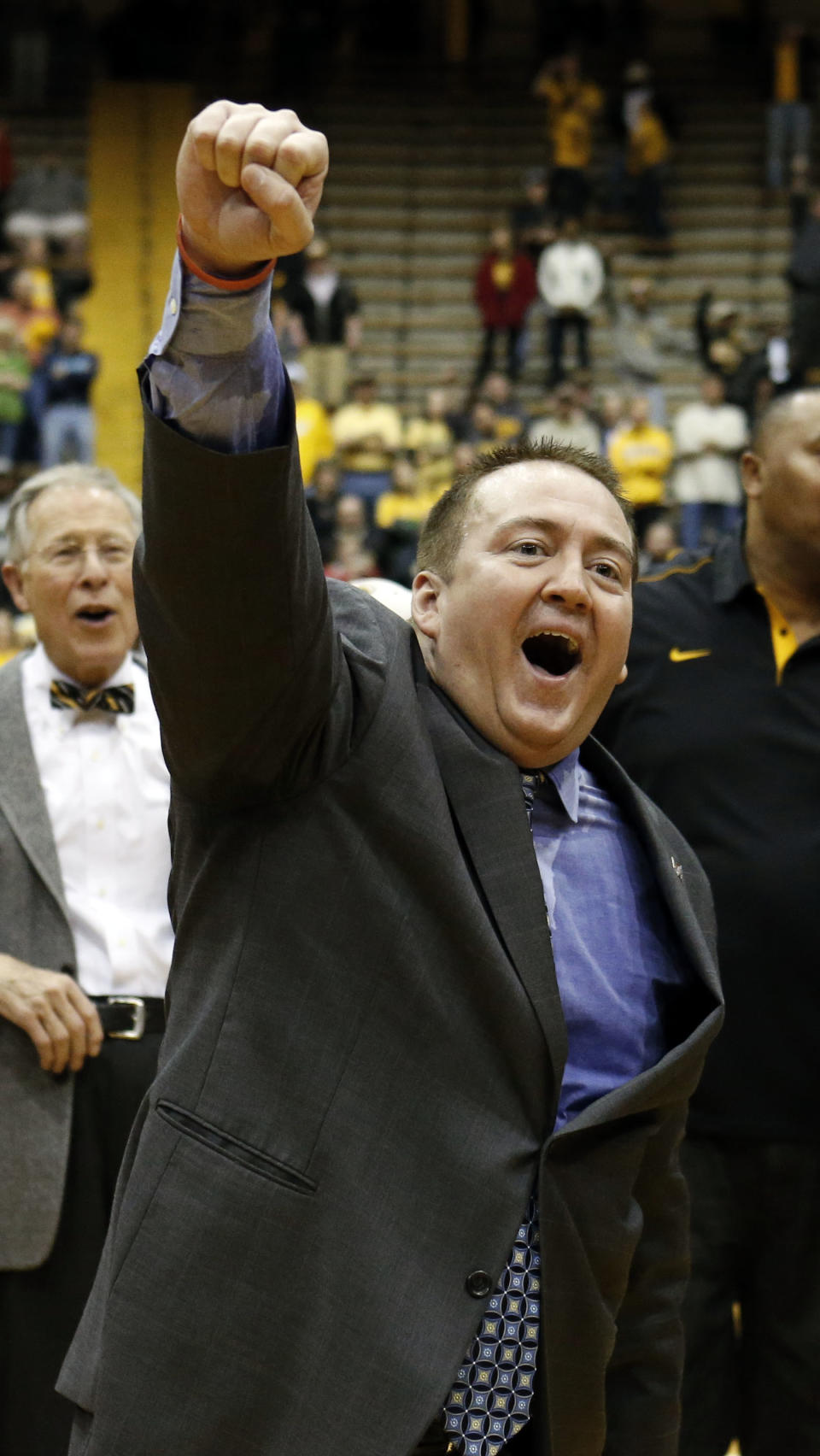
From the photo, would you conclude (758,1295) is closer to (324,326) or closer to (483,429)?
(483,429)

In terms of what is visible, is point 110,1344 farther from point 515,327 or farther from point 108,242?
point 108,242

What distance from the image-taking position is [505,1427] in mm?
1568

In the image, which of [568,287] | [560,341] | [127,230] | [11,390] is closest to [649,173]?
[568,287]

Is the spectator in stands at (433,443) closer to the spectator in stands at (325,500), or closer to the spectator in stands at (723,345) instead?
the spectator in stands at (325,500)

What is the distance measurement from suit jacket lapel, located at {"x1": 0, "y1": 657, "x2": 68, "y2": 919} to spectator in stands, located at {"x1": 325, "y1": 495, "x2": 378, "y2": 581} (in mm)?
7536

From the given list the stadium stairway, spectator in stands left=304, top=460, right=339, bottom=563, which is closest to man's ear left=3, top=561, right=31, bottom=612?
spectator in stands left=304, top=460, right=339, bottom=563

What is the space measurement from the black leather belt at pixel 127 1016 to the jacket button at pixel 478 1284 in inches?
49.4

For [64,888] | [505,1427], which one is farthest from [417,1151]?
[64,888]

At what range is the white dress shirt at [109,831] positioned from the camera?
2.71 metres

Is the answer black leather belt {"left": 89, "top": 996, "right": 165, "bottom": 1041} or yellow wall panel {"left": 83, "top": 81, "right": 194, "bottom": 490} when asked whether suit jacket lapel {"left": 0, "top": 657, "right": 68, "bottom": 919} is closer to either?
black leather belt {"left": 89, "top": 996, "right": 165, "bottom": 1041}

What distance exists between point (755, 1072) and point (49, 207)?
40.1 ft

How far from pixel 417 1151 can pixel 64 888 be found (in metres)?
Answer: 1.35

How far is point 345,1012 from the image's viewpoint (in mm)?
1481

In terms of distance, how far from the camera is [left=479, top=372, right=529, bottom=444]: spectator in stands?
39.3 feet
